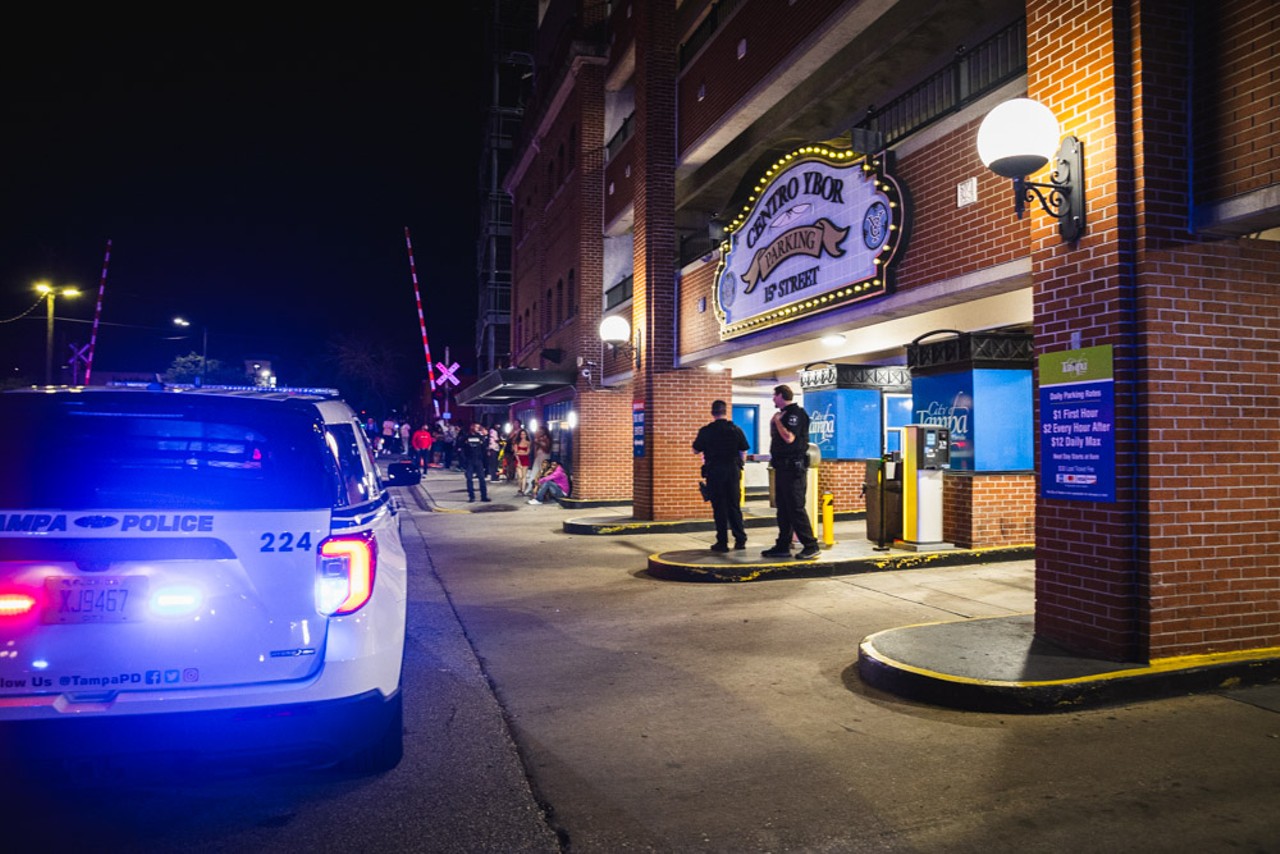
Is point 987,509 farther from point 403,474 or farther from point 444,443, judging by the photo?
point 444,443

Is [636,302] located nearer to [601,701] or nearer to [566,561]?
[566,561]

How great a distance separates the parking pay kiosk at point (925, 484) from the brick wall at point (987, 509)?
1.09ft

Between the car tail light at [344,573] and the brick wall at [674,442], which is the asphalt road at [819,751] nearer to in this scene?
the car tail light at [344,573]

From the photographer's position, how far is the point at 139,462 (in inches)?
165

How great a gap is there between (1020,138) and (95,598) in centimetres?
606

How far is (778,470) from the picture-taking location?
9875 mm

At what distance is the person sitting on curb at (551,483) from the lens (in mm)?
20188

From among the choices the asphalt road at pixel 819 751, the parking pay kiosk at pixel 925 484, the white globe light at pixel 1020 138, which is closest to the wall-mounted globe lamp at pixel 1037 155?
the white globe light at pixel 1020 138

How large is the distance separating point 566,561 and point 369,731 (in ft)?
26.1

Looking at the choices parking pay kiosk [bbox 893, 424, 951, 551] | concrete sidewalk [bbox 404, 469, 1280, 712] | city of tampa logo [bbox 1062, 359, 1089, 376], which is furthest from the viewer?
parking pay kiosk [bbox 893, 424, 951, 551]

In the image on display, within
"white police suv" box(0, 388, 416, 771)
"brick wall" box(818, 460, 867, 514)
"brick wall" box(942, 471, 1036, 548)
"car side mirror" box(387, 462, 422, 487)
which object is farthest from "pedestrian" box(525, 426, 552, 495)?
"white police suv" box(0, 388, 416, 771)

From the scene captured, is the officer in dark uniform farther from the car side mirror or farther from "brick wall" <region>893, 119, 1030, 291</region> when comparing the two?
the car side mirror

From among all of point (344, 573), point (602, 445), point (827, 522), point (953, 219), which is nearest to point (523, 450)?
point (602, 445)

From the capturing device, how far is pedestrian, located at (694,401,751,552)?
409 inches
